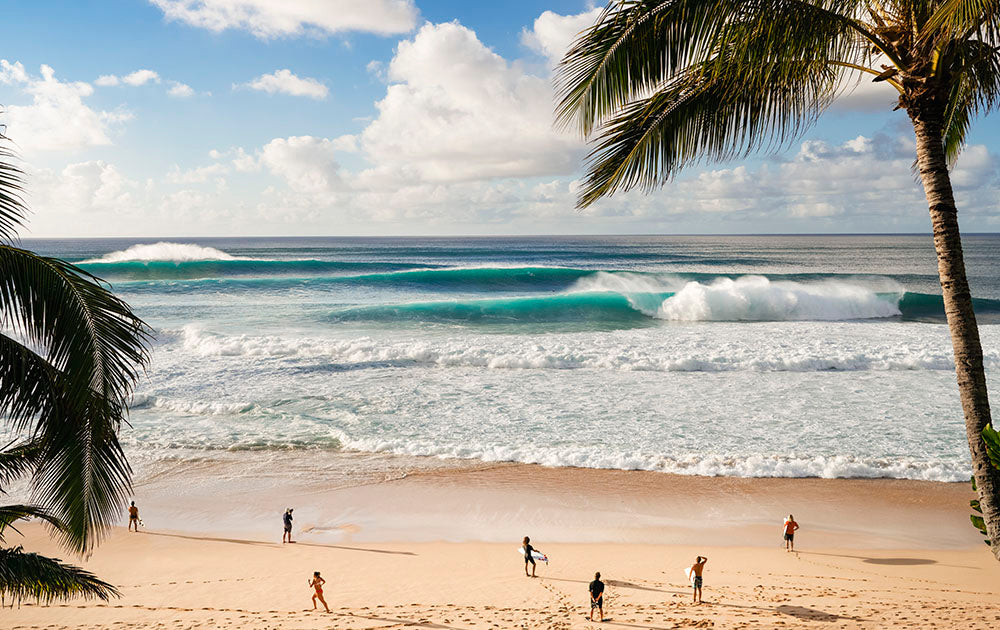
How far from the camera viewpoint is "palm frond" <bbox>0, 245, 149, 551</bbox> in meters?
2.83

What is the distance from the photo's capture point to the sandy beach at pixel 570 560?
22.0 ft

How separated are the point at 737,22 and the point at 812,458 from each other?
366 inches

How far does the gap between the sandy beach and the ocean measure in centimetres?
95

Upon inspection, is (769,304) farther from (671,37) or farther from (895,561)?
(671,37)

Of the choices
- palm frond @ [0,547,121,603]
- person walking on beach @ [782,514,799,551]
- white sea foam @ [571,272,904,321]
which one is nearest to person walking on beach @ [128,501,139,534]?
palm frond @ [0,547,121,603]

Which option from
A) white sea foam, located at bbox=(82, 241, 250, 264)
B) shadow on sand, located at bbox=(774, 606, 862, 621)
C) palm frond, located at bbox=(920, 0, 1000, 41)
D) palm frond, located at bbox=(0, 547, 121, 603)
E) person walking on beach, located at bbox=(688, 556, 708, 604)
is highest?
white sea foam, located at bbox=(82, 241, 250, 264)

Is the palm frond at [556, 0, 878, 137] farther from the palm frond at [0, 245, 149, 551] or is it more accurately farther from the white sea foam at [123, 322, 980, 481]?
the white sea foam at [123, 322, 980, 481]

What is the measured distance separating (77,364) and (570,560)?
6.91 meters

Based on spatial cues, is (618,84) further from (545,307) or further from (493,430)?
(545,307)

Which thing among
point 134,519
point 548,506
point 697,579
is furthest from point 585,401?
point 134,519

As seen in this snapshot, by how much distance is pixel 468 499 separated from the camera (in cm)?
1007

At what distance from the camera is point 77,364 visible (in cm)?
281

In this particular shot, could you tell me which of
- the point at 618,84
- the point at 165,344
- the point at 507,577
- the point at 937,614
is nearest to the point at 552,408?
the point at 507,577

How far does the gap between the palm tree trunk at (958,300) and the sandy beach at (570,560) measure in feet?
5.68
